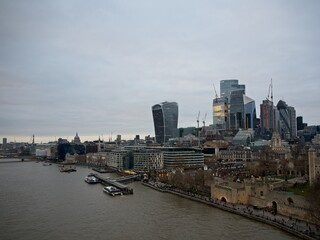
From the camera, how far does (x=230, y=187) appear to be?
37188 mm

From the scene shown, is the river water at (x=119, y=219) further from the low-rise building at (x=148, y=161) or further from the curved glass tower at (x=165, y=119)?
the curved glass tower at (x=165, y=119)

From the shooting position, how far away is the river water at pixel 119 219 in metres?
25.9

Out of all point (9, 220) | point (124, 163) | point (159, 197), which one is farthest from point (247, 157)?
point (9, 220)

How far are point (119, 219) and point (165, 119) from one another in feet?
466

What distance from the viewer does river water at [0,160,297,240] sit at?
25.9 m

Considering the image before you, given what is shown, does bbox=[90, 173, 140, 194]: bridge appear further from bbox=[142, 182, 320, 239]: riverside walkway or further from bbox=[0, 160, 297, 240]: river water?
bbox=[142, 182, 320, 239]: riverside walkway

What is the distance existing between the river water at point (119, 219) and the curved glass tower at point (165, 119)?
409 ft

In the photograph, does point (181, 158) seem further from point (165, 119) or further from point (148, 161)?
point (165, 119)

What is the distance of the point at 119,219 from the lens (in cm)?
3111

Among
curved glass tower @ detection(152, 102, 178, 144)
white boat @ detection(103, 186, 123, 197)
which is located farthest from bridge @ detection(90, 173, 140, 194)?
curved glass tower @ detection(152, 102, 178, 144)

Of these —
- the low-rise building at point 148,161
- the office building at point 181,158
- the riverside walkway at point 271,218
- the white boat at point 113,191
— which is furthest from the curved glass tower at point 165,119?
the riverside walkway at point 271,218

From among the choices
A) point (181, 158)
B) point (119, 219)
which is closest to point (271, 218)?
point (119, 219)

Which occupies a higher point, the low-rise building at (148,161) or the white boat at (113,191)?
the low-rise building at (148,161)

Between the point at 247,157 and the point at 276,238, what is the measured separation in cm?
7625
